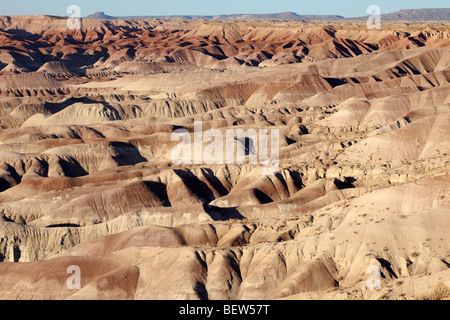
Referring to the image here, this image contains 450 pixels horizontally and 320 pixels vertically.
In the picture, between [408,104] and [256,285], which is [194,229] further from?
[408,104]

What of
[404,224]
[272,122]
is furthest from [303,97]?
[404,224]

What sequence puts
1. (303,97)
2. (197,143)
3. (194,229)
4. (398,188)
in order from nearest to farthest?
(398,188)
(194,229)
(197,143)
(303,97)

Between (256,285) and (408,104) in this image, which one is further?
(408,104)

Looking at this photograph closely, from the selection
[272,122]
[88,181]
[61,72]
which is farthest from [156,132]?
[61,72]

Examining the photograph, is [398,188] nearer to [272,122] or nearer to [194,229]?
[194,229]

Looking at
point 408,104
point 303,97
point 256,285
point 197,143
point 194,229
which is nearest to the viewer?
point 256,285

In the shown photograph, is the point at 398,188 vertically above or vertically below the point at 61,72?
above
